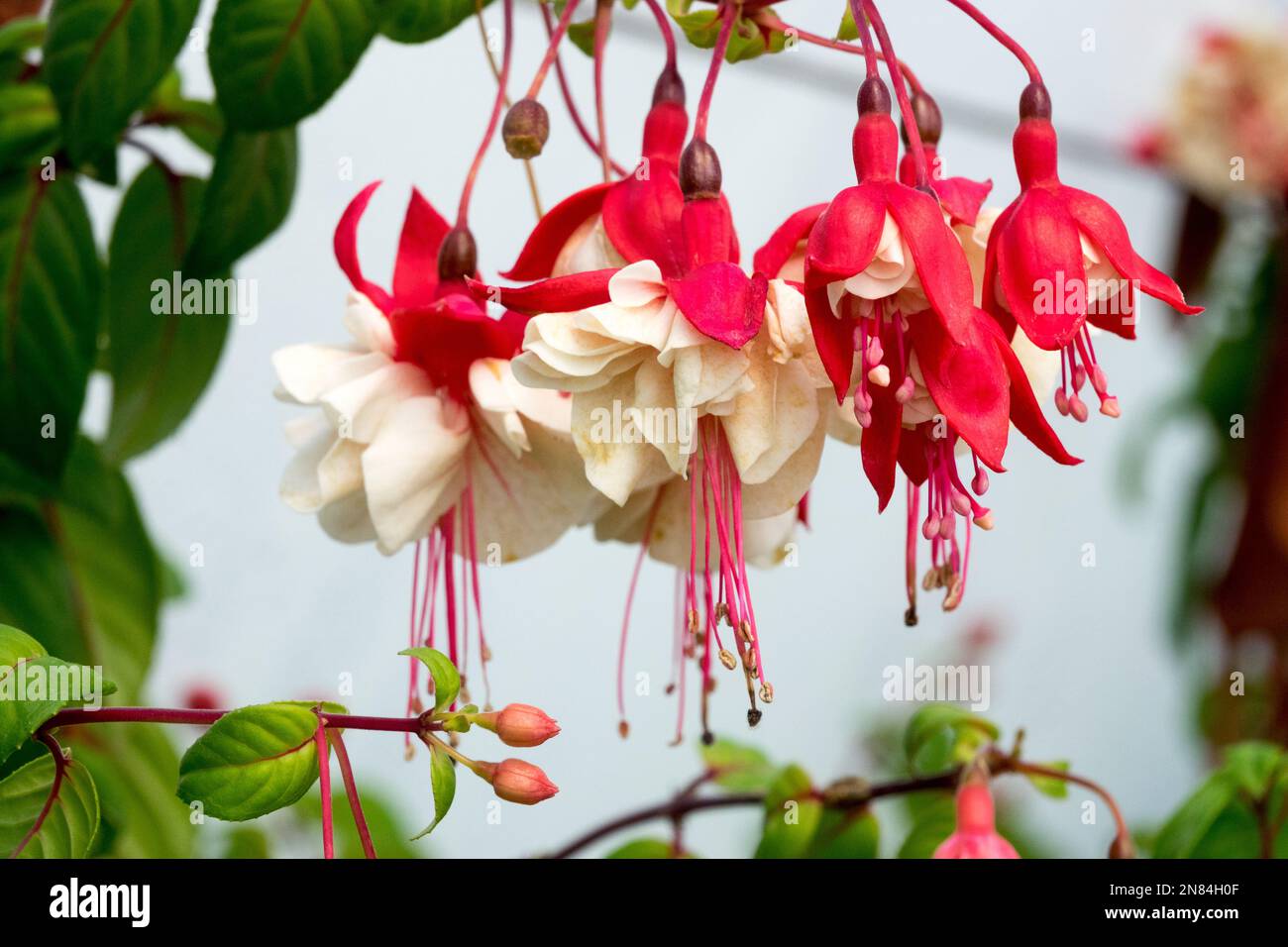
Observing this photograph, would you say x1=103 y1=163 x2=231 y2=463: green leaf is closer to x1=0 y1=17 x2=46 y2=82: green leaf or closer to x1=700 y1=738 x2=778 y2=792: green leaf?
x1=0 y1=17 x2=46 y2=82: green leaf

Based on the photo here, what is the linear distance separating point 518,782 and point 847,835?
21 centimetres

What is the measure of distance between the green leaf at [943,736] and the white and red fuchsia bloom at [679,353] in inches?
7.1

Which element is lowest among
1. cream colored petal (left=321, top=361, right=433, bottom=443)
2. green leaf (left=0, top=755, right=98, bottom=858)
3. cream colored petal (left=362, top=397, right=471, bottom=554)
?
green leaf (left=0, top=755, right=98, bottom=858)

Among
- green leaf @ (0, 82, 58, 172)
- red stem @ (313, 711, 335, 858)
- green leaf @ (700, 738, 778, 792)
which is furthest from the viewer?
green leaf @ (700, 738, 778, 792)

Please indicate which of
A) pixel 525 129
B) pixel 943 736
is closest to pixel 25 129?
pixel 525 129

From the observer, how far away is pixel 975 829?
46 cm

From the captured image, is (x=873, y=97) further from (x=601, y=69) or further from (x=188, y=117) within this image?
(x=188, y=117)

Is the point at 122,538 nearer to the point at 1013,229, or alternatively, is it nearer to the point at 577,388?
the point at 577,388

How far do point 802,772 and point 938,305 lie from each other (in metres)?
0.25

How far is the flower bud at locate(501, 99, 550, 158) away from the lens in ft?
1.34

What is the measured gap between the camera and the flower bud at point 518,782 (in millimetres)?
341

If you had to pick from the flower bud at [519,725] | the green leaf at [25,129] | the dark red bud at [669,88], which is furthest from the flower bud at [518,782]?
the green leaf at [25,129]

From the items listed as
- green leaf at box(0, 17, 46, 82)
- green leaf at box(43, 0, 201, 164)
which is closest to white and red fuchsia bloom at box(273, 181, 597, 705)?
green leaf at box(43, 0, 201, 164)

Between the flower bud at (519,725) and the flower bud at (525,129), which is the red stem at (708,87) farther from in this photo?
the flower bud at (519,725)
